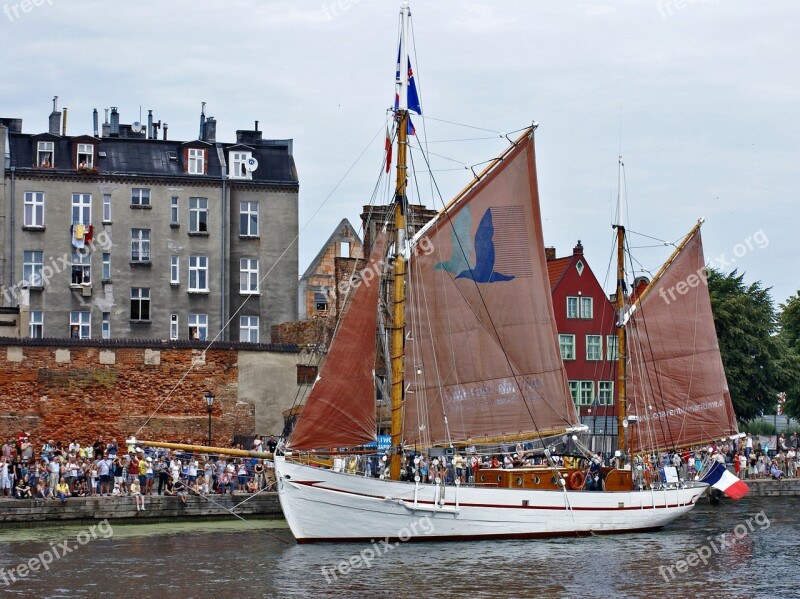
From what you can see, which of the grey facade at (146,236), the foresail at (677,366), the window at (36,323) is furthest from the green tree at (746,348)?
the window at (36,323)

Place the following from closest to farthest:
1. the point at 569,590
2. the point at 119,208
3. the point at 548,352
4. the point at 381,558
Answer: the point at 569,590 → the point at 381,558 → the point at 548,352 → the point at 119,208

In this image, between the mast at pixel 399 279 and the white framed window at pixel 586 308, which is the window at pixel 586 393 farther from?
the mast at pixel 399 279

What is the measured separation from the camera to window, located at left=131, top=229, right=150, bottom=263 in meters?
73.5

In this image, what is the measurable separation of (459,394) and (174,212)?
30.8m

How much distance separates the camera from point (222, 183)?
74312 mm

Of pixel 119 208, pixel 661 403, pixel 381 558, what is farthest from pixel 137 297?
pixel 381 558

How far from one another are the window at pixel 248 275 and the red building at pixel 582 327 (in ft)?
60.6

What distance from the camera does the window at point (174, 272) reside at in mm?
73688

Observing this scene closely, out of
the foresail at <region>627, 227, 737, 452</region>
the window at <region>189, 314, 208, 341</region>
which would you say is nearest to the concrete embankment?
the foresail at <region>627, 227, 737, 452</region>

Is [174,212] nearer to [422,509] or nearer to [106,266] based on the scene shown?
[106,266]

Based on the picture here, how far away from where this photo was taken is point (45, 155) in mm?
72500

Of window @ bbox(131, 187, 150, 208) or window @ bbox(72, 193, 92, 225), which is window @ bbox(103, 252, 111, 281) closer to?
window @ bbox(72, 193, 92, 225)

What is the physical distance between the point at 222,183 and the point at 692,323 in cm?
2764

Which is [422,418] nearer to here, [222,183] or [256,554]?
[256,554]
